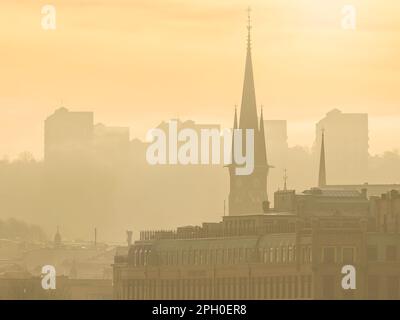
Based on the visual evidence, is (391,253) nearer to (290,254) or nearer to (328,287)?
(290,254)

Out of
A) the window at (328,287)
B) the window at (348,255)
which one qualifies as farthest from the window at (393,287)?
the window at (328,287)

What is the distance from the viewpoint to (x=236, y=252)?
655 feet

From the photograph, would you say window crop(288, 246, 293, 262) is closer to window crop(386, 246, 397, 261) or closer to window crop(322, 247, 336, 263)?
window crop(322, 247, 336, 263)

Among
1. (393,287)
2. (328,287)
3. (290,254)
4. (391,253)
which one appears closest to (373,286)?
(393,287)

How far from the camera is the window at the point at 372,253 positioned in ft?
604

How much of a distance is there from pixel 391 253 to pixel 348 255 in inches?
273

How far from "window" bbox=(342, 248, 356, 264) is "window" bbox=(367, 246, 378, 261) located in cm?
242

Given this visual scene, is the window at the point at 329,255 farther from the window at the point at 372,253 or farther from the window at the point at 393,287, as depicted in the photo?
the window at the point at 393,287

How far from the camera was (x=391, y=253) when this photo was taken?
187125 mm
